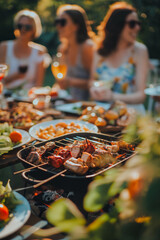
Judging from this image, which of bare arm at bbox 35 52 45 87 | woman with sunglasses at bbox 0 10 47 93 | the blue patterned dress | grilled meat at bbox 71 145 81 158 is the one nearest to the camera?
grilled meat at bbox 71 145 81 158

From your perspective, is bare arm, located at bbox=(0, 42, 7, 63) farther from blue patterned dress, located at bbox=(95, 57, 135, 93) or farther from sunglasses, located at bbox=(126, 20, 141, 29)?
sunglasses, located at bbox=(126, 20, 141, 29)

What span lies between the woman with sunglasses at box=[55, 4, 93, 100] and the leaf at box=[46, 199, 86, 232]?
336 cm

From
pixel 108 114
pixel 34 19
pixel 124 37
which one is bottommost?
pixel 108 114

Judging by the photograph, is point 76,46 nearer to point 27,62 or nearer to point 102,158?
point 27,62

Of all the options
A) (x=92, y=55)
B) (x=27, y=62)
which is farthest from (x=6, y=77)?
(x=92, y=55)

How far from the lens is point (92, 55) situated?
4.37m

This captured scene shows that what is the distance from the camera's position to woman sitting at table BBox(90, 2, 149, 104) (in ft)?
11.6

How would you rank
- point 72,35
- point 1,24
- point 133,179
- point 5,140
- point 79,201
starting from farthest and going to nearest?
point 1,24
point 72,35
point 5,140
point 79,201
point 133,179

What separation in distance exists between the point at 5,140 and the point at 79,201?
27.1 inches

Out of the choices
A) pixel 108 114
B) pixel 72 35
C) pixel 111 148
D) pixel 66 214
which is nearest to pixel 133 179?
pixel 66 214

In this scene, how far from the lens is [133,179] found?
0.61 metres

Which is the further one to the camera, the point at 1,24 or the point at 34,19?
the point at 1,24

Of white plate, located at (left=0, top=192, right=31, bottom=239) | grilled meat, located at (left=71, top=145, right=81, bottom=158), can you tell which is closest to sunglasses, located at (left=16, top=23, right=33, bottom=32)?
grilled meat, located at (left=71, top=145, right=81, bottom=158)

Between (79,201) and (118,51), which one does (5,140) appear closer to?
(79,201)
